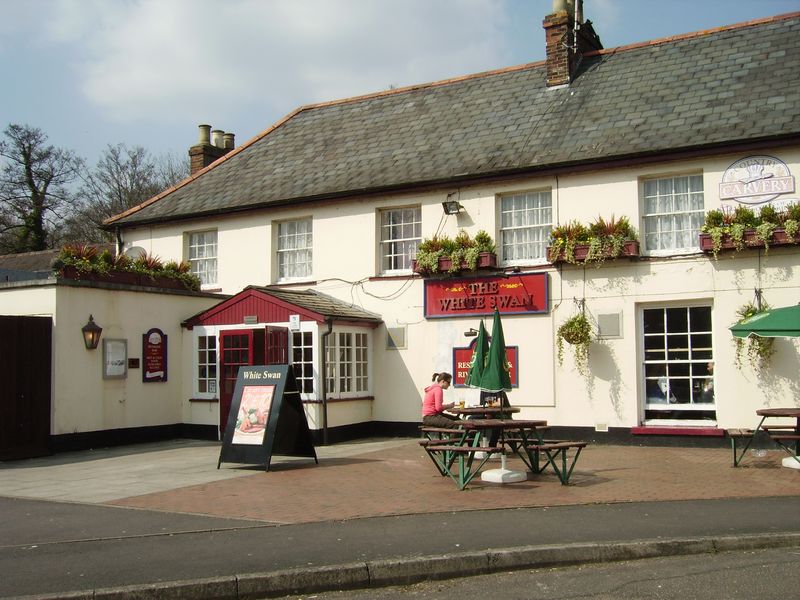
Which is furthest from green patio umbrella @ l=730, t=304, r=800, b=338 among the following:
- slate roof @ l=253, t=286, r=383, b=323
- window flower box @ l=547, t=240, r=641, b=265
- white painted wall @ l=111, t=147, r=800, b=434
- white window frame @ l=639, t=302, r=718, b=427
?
slate roof @ l=253, t=286, r=383, b=323

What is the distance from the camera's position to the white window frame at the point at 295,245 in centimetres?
1969

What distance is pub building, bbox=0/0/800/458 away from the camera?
50.0 ft

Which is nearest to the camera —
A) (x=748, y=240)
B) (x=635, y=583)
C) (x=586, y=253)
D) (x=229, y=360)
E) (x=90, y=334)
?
(x=635, y=583)

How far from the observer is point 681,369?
51.2 feet

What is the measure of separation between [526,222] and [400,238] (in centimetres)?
296

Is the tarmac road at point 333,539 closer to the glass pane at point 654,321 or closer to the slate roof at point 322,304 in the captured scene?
the glass pane at point 654,321

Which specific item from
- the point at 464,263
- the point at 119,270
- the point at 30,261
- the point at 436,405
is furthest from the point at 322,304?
the point at 30,261

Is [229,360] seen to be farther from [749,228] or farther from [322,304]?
[749,228]

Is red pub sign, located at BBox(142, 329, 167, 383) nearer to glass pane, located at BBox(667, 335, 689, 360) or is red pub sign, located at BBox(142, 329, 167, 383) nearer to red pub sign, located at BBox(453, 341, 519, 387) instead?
red pub sign, located at BBox(453, 341, 519, 387)

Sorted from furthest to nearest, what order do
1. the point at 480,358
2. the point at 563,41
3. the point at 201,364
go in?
the point at 563,41, the point at 201,364, the point at 480,358

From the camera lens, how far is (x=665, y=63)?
18.1 m

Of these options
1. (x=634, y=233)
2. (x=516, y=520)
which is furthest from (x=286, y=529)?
(x=634, y=233)

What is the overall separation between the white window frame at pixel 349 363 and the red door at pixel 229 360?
1.80 meters

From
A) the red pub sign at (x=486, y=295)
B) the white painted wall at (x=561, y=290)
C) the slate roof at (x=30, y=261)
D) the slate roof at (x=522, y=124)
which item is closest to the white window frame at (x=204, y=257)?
the white painted wall at (x=561, y=290)
